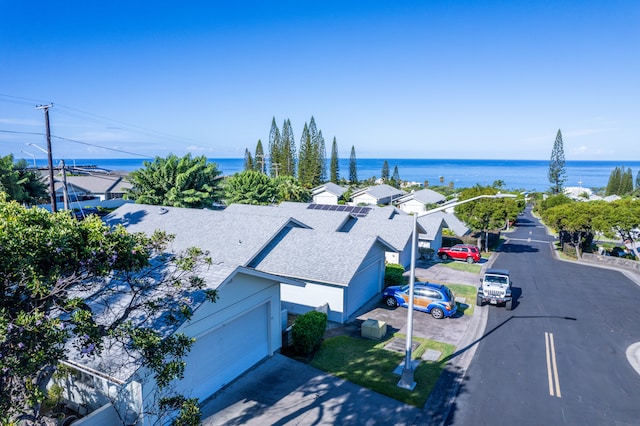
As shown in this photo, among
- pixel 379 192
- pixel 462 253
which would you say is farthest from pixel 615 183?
pixel 462 253

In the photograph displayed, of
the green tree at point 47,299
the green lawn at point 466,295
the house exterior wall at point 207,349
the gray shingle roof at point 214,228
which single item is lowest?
the green lawn at point 466,295

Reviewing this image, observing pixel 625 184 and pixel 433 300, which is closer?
pixel 433 300

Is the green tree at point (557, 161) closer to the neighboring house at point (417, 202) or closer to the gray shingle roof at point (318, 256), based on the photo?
the neighboring house at point (417, 202)

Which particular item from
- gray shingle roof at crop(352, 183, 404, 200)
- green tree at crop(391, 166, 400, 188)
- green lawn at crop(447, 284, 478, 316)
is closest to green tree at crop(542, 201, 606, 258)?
green lawn at crop(447, 284, 478, 316)

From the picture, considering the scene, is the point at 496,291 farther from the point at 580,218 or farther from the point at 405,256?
the point at 580,218

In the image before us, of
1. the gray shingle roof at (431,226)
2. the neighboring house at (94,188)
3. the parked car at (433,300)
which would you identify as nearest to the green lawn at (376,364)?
the parked car at (433,300)

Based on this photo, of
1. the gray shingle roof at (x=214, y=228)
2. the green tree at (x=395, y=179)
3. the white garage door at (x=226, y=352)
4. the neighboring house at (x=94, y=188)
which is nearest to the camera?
the white garage door at (x=226, y=352)

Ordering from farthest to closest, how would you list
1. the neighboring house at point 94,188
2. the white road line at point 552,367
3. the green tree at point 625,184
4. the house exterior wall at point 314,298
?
the green tree at point 625,184
the neighboring house at point 94,188
the house exterior wall at point 314,298
the white road line at point 552,367
